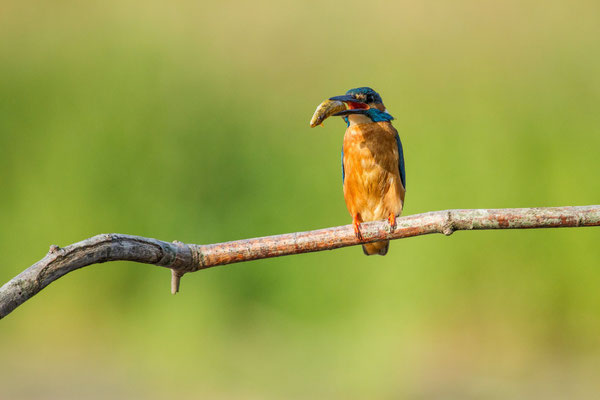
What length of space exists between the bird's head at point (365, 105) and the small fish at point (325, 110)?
0.14 meters

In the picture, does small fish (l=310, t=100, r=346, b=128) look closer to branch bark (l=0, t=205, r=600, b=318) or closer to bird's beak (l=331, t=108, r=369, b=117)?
bird's beak (l=331, t=108, r=369, b=117)

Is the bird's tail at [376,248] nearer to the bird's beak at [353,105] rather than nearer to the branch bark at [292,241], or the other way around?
the bird's beak at [353,105]

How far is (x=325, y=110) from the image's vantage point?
175 cm

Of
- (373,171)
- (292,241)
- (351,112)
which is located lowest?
(292,241)

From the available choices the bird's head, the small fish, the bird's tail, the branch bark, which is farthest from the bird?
the branch bark

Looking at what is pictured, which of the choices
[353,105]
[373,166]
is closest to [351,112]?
[353,105]

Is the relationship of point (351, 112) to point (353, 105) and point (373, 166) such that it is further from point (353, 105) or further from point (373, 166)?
point (373, 166)

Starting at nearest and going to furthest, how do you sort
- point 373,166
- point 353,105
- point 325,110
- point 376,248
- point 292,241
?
1. point 292,241
2. point 325,110
3. point 353,105
4. point 373,166
5. point 376,248

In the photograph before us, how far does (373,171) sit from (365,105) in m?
0.30

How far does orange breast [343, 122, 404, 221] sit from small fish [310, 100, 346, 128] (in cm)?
42

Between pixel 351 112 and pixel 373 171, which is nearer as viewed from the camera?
pixel 351 112

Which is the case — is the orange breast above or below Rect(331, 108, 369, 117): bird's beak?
below

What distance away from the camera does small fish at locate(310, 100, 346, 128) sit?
1649 mm

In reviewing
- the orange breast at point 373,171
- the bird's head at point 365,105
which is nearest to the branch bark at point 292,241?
the bird's head at point 365,105
